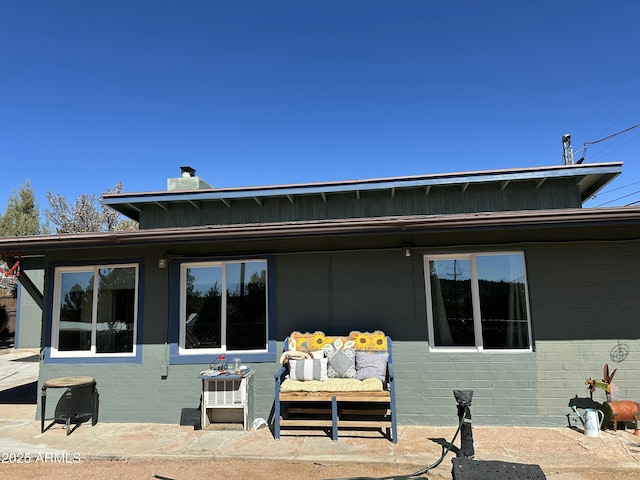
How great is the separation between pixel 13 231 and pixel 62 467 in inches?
991

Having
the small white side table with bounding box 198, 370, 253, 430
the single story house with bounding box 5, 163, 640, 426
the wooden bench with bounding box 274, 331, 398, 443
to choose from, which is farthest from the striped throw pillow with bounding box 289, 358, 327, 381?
the small white side table with bounding box 198, 370, 253, 430

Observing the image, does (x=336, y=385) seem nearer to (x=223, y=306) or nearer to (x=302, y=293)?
(x=302, y=293)

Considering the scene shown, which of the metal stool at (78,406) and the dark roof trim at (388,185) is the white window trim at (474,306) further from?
the metal stool at (78,406)

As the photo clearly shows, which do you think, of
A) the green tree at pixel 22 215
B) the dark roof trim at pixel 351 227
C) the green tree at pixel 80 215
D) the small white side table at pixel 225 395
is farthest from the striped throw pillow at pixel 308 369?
the green tree at pixel 22 215

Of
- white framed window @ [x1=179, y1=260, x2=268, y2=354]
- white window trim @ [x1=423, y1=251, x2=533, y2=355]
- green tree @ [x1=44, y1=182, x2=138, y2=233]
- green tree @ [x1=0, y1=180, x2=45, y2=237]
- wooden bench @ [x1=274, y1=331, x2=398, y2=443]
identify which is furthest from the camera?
green tree @ [x1=0, y1=180, x2=45, y2=237]

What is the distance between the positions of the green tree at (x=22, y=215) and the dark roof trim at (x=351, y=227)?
895 inches

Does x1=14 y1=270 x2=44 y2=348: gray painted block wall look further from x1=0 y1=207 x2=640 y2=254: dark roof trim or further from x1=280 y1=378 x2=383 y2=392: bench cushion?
x1=280 y1=378 x2=383 y2=392: bench cushion

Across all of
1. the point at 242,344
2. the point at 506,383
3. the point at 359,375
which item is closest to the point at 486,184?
the point at 506,383

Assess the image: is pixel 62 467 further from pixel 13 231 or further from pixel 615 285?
pixel 13 231

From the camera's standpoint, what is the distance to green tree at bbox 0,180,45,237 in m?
23.1

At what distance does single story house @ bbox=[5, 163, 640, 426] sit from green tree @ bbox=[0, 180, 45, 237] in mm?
22441

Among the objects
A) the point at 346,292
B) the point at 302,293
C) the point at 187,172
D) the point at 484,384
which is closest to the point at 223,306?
the point at 302,293

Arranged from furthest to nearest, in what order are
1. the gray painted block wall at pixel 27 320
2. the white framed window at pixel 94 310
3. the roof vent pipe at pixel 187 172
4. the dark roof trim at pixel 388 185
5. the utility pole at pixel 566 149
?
the utility pole at pixel 566 149
the gray painted block wall at pixel 27 320
the roof vent pipe at pixel 187 172
the dark roof trim at pixel 388 185
the white framed window at pixel 94 310

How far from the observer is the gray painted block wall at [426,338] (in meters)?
4.80
